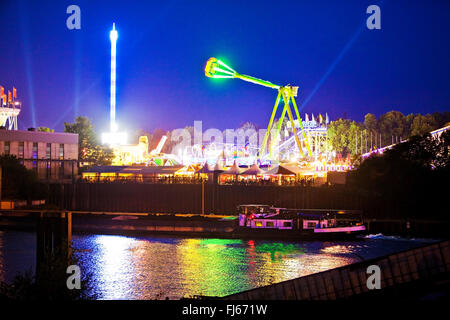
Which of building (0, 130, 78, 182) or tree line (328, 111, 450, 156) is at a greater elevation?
tree line (328, 111, 450, 156)

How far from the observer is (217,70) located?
64062mm

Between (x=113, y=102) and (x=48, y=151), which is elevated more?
(x=113, y=102)

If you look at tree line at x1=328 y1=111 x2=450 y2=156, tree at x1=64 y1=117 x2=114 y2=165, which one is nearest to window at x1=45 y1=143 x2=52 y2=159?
tree at x1=64 y1=117 x2=114 y2=165

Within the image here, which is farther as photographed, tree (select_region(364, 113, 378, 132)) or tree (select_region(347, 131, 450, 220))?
tree (select_region(364, 113, 378, 132))

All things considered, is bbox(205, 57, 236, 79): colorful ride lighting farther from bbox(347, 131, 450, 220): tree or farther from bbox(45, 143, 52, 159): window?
bbox(45, 143, 52, 159): window

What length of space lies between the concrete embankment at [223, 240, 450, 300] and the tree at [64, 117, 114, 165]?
81.5 m

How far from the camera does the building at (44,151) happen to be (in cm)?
6581

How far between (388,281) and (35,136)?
2486 inches

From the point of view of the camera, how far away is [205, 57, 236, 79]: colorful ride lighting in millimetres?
63406

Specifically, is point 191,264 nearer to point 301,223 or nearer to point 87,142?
point 301,223

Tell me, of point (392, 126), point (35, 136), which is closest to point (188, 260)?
point (35, 136)
